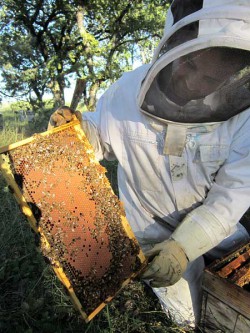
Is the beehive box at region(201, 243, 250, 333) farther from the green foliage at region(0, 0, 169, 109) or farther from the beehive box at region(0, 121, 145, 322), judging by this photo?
the green foliage at region(0, 0, 169, 109)

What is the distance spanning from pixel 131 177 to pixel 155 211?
0.32 meters

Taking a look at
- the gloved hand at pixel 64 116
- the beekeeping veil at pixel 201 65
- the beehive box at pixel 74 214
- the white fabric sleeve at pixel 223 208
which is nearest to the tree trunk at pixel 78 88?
the gloved hand at pixel 64 116

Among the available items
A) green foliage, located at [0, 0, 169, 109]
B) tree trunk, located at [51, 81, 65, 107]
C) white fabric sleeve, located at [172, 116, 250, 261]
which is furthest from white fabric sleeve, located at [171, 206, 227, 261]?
tree trunk, located at [51, 81, 65, 107]

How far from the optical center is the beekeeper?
5.08 feet

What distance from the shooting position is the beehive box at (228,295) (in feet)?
5.65

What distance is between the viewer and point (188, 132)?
1863mm

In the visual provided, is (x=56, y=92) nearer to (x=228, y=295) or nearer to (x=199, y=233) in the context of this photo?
(x=199, y=233)

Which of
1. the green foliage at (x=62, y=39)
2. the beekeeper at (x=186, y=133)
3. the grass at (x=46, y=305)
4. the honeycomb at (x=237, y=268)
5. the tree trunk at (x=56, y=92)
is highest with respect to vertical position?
the green foliage at (x=62, y=39)

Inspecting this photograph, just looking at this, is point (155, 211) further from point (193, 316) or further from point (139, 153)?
point (193, 316)

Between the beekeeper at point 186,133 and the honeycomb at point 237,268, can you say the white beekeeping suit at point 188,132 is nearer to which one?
the beekeeper at point 186,133

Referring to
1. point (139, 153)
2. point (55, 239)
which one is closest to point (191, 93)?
point (139, 153)

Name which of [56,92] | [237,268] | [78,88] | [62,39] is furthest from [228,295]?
[62,39]

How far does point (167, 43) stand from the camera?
5.44 ft

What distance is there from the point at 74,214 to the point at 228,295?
1.05m
